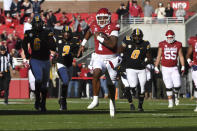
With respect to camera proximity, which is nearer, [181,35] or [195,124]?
[195,124]

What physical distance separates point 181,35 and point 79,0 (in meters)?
9.56

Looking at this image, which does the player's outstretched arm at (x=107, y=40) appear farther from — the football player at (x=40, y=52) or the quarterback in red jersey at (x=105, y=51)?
the football player at (x=40, y=52)

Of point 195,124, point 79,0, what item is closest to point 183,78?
point 79,0

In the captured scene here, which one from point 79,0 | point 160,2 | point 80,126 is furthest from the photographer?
point 79,0

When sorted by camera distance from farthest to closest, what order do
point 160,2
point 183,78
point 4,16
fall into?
point 4,16
point 160,2
point 183,78

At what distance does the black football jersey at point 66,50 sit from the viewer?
16.4 metres

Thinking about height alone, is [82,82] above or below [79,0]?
below

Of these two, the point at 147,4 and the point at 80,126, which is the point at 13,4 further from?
the point at 80,126

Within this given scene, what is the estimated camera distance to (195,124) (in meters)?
10.7

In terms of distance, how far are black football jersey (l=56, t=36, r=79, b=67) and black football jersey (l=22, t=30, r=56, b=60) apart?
1.67 meters

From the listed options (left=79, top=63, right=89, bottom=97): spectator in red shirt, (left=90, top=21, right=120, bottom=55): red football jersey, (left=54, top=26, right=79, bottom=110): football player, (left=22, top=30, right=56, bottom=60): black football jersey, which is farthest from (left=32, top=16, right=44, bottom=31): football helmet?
(left=79, top=63, right=89, bottom=97): spectator in red shirt

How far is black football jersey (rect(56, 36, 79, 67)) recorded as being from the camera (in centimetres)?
1636

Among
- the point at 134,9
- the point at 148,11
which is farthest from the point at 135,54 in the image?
the point at 148,11

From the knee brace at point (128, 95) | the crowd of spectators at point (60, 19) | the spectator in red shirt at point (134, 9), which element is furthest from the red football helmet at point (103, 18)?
the spectator in red shirt at point (134, 9)
